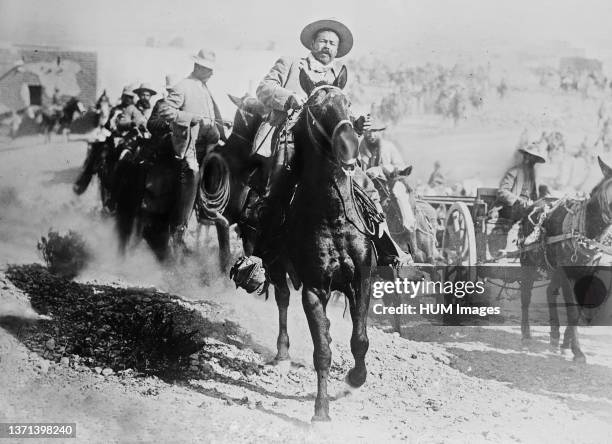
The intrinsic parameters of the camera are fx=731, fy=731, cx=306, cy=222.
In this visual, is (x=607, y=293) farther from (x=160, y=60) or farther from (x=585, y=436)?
(x=160, y=60)

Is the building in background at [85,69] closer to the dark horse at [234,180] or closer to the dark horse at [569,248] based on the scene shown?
the dark horse at [234,180]

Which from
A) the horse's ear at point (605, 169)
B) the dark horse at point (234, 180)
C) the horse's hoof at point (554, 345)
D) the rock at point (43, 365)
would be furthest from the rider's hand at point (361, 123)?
the rock at point (43, 365)

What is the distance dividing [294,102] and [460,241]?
1.89 meters

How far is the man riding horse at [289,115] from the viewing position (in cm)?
538

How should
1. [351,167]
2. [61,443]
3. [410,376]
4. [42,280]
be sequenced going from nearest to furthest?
[351,167], [61,443], [410,376], [42,280]

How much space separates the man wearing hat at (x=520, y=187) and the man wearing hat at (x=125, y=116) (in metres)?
3.11

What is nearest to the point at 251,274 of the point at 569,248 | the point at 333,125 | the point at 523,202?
the point at 333,125

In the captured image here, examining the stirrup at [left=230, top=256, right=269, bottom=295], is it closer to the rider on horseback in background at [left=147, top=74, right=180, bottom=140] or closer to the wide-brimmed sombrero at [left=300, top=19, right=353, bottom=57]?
the rider on horseback in background at [left=147, top=74, right=180, bottom=140]

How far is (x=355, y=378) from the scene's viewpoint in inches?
222

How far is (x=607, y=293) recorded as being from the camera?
611 centimetres

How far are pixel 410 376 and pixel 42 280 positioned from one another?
3.21 meters

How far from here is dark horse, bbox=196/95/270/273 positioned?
5.86 m

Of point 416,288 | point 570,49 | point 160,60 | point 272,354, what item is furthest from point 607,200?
point 160,60

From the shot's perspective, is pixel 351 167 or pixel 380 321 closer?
pixel 351 167
